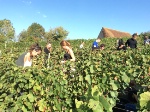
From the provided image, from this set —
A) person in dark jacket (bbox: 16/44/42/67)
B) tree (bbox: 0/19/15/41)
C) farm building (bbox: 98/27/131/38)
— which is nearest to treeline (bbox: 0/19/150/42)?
tree (bbox: 0/19/15/41)

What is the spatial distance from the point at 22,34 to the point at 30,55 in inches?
3528

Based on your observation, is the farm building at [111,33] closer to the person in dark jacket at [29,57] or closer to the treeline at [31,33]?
the treeline at [31,33]

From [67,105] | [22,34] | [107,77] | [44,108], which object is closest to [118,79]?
[107,77]

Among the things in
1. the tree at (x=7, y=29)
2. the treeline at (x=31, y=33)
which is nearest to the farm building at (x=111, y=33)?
the treeline at (x=31, y=33)

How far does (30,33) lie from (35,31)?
124 inches

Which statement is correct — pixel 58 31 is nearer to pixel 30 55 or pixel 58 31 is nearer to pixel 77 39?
pixel 77 39

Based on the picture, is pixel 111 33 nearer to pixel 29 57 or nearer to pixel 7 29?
pixel 7 29

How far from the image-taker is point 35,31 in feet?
323

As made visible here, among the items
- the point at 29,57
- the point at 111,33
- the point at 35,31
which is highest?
the point at 35,31

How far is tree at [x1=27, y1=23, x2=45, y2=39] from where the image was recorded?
316 ft

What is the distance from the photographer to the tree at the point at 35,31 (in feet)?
316

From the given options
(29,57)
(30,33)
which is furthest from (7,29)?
(29,57)

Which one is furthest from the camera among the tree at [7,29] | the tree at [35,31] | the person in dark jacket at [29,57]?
the tree at [35,31]

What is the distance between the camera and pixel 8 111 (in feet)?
13.1
